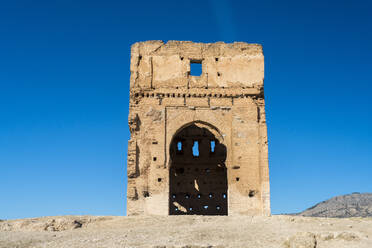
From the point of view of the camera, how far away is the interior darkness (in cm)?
2364

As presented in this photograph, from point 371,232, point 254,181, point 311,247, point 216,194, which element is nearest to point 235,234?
point 311,247

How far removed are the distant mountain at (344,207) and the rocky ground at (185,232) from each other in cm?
1603

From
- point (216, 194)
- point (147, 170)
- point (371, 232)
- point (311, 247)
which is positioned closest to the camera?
point (311, 247)

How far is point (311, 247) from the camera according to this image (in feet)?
30.5

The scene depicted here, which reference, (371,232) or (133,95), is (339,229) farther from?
(133,95)

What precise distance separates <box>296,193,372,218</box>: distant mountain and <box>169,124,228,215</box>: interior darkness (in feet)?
27.0

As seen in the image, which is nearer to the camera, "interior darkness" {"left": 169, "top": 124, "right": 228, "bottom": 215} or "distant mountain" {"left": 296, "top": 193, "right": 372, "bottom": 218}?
"interior darkness" {"left": 169, "top": 124, "right": 228, "bottom": 215}

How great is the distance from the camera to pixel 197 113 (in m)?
18.6

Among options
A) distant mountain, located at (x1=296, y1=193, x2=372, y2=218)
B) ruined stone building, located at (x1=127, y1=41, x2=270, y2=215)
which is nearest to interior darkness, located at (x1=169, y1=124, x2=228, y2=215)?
ruined stone building, located at (x1=127, y1=41, x2=270, y2=215)

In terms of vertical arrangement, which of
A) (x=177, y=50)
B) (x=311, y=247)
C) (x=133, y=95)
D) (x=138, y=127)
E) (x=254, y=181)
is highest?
(x=177, y=50)

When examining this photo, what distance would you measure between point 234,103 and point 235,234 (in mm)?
8573

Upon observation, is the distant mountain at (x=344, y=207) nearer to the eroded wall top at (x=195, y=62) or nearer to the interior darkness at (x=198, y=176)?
the interior darkness at (x=198, y=176)

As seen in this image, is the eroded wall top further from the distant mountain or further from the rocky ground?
the distant mountain

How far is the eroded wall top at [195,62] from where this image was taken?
741 inches
